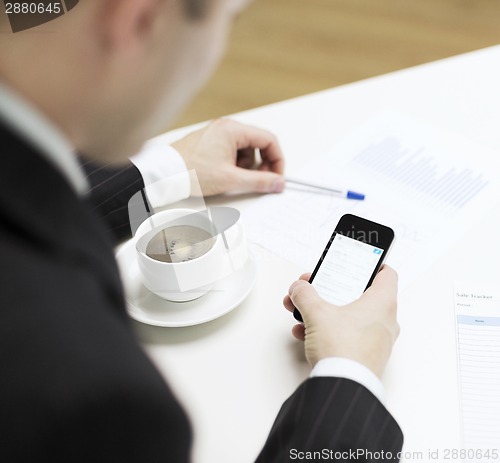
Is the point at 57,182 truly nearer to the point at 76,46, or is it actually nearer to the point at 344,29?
the point at 76,46

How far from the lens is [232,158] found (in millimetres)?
1032

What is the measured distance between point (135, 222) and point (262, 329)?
24 centimetres

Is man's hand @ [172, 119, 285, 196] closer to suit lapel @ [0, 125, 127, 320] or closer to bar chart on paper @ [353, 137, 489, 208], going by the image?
bar chart on paper @ [353, 137, 489, 208]

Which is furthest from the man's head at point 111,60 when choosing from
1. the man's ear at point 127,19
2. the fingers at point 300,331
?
the fingers at point 300,331

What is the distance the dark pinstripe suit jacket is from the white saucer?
33cm

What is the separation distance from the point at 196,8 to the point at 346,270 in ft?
1.38

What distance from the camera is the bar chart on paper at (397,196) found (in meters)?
0.90

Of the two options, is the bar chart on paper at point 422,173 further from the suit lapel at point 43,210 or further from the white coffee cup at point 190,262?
the suit lapel at point 43,210

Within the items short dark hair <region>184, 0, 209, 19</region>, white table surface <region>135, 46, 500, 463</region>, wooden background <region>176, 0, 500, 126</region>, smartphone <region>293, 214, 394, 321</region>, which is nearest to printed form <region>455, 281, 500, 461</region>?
white table surface <region>135, 46, 500, 463</region>

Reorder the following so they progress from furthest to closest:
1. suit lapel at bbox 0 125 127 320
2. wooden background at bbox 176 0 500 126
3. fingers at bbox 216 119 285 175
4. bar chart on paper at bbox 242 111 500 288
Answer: wooden background at bbox 176 0 500 126 → fingers at bbox 216 119 285 175 → bar chart on paper at bbox 242 111 500 288 → suit lapel at bbox 0 125 127 320

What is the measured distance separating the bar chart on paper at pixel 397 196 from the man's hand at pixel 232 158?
1.5 inches

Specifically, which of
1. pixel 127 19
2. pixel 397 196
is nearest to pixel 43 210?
pixel 127 19

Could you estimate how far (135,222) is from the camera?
91 cm

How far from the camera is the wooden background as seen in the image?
2258mm
